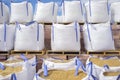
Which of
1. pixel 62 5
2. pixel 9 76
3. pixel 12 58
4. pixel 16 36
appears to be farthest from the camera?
pixel 62 5

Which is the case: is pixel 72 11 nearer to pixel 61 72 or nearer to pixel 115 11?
pixel 115 11

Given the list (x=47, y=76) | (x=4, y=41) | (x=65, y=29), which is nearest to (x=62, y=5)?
(x=65, y=29)

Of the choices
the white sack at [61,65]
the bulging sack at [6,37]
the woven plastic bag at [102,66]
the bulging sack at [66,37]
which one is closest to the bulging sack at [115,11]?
the bulging sack at [66,37]

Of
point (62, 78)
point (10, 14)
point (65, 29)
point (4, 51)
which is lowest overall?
point (62, 78)

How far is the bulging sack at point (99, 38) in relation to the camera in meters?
5.46

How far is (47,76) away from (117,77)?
102 cm

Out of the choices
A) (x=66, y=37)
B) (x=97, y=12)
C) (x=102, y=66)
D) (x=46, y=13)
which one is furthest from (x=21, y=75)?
(x=97, y=12)

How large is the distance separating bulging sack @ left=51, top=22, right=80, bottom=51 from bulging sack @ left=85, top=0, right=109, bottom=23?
34.9 inches

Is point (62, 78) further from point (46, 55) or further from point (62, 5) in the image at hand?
point (62, 5)

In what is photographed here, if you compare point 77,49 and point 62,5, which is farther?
point 62,5

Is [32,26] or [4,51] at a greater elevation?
[32,26]

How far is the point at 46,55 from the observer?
5.43m

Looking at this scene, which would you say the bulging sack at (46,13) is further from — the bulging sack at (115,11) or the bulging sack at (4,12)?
the bulging sack at (115,11)

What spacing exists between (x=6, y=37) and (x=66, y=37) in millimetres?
1191
